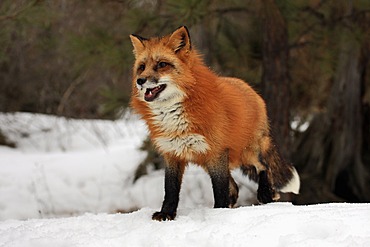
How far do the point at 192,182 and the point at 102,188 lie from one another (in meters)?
1.64

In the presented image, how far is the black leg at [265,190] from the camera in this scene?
4.43m

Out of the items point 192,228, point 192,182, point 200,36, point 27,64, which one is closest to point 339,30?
point 200,36

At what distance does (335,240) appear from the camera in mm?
2678

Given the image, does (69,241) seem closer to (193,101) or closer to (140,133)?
(193,101)

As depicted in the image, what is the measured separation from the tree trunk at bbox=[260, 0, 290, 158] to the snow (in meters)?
1.84

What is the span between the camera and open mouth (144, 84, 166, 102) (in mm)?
3496

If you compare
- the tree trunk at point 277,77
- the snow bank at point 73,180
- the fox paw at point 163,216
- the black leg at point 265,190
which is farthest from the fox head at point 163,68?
the snow bank at point 73,180

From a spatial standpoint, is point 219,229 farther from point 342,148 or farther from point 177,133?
point 342,148

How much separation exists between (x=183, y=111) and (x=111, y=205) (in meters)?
5.59

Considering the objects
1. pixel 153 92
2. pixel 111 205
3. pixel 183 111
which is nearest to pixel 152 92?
pixel 153 92

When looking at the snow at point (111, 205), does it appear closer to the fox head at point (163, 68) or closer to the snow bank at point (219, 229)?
the snow bank at point (219, 229)

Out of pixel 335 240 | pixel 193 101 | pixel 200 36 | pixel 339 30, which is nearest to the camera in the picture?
pixel 335 240

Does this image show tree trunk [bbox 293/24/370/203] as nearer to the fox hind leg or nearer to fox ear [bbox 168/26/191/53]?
the fox hind leg

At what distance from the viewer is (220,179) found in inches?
147
